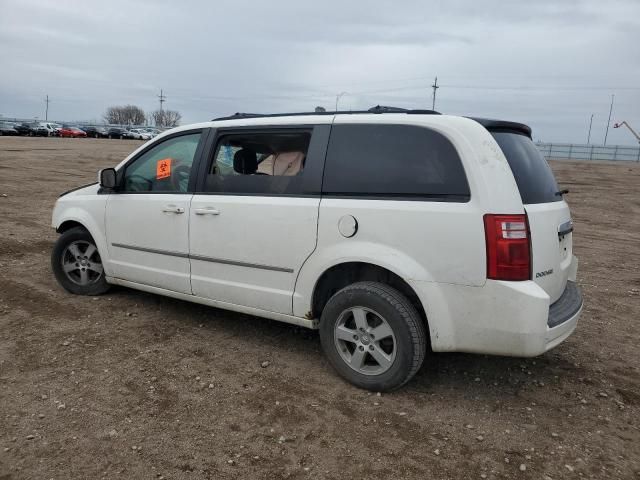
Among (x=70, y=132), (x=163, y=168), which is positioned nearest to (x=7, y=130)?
(x=70, y=132)

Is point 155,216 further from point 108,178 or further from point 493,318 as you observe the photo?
point 493,318

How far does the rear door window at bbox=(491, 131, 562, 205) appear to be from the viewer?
3352 millimetres

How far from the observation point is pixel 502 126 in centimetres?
356

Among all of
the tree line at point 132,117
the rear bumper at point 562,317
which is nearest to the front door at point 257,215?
the rear bumper at point 562,317

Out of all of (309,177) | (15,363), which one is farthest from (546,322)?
(15,363)

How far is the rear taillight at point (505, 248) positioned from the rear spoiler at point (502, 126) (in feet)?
2.27

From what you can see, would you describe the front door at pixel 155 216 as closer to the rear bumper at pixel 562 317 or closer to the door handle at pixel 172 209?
the door handle at pixel 172 209

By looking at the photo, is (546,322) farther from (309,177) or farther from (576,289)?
(309,177)

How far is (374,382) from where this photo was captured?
11.6ft

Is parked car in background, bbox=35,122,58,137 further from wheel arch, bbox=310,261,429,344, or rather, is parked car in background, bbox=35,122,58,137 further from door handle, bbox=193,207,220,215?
wheel arch, bbox=310,261,429,344

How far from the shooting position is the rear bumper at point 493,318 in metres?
3.09

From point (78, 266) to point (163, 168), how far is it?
4.94ft

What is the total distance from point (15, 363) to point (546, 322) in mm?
3598

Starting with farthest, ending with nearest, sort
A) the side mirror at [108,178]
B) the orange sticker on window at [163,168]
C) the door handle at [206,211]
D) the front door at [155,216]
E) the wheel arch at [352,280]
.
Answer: the side mirror at [108,178]
the orange sticker on window at [163,168]
the front door at [155,216]
the door handle at [206,211]
the wheel arch at [352,280]
